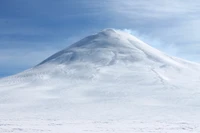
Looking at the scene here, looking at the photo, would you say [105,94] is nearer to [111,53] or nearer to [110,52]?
[111,53]

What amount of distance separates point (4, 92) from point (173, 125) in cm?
3138

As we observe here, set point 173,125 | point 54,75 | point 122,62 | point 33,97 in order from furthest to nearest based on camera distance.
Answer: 1. point 122,62
2. point 54,75
3. point 33,97
4. point 173,125

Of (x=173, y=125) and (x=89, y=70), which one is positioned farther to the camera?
(x=89, y=70)

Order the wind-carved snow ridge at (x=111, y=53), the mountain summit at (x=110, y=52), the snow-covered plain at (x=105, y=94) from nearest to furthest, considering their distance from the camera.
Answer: the snow-covered plain at (x=105, y=94), the wind-carved snow ridge at (x=111, y=53), the mountain summit at (x=110, y=52)

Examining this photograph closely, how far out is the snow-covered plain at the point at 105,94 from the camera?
29.0 meters

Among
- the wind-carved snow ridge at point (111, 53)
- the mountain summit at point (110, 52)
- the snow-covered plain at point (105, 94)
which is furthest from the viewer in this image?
the mountain summit at point (110, 52)

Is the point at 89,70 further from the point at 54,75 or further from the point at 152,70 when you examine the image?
the point at 152,70

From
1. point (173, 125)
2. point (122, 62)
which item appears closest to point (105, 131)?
point (173, 125)

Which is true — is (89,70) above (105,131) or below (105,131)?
above

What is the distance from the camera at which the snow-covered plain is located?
95.3 feet

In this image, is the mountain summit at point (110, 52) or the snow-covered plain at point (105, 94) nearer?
the snow-covered plain at point (105, 94)

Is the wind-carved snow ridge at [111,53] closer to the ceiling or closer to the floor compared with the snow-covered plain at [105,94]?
closer to the ceiling

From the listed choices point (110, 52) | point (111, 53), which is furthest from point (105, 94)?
point (110, 52)

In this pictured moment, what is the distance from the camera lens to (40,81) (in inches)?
2386
